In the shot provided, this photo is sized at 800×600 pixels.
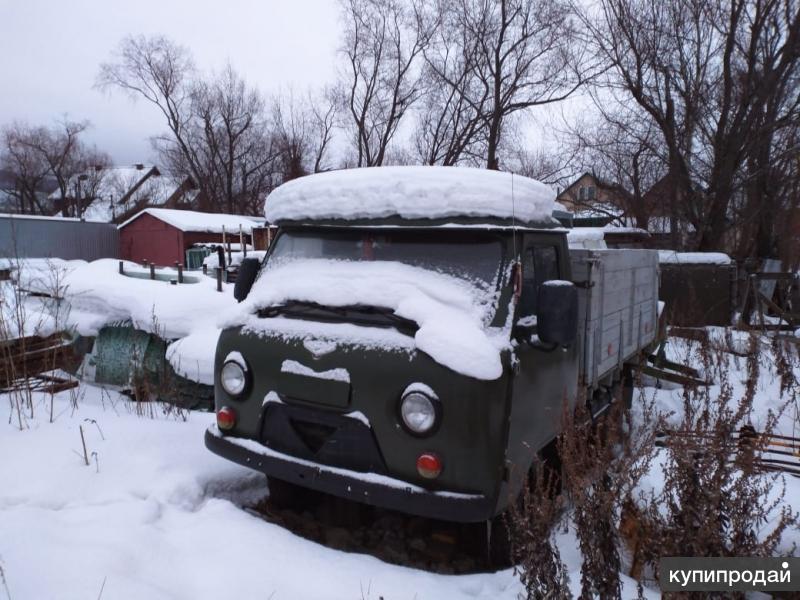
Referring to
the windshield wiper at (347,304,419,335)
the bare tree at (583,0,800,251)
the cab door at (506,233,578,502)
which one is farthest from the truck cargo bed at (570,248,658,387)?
the bare tree at (583,0,800,251)

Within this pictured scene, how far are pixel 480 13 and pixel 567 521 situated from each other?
2374 cm

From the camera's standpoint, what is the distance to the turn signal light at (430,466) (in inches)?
112

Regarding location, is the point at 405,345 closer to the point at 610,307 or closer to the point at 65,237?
the point at 610,307

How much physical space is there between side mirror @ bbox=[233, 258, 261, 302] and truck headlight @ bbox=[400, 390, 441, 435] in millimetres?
1872

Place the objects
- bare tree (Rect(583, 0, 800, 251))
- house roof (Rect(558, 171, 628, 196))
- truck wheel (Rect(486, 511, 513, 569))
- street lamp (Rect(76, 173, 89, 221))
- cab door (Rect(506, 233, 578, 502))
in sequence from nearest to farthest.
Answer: cab door (Rect(506, 233, 578, 502)), truck wheel (Rect(486, 511, 513, 569)), bare tree (Rect(583, 0, 800, 251)), house roof (Rect(558, 171, 628, 196)), street lamp (Rect(76, 173, 89, 221))

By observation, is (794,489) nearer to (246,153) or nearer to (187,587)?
(187,587)

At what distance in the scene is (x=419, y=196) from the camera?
332 centimetres

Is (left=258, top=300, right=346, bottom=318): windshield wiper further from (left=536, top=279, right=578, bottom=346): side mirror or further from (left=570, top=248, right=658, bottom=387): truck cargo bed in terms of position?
(left=570, top=248, right=658, bottom=387): truck cargo bed

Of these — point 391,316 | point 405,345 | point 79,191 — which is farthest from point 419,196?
point 79,191

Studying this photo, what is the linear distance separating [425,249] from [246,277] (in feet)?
5.09

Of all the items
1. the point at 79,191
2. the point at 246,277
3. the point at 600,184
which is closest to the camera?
the point at 246,277

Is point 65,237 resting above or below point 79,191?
below

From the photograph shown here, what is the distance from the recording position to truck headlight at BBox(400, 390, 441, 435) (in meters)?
2.85

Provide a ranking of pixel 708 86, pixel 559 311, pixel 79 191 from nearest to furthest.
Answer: pixel 559 311 → pixel 708 86 → pixel 79 191
